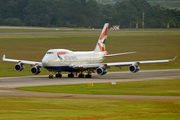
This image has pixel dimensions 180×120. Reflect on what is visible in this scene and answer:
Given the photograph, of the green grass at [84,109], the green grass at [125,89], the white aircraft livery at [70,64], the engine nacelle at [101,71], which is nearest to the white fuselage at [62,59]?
the white aircraft livery at [70,64]

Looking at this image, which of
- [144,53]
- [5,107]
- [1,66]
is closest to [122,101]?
[5,107]

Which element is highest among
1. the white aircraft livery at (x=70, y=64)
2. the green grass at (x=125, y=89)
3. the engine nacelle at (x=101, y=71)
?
the white aircraft livery at (x=70, y=64)

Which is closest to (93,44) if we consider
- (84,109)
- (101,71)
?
(101,71)

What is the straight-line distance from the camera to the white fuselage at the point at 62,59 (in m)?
68.6

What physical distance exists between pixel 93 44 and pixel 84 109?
324ft

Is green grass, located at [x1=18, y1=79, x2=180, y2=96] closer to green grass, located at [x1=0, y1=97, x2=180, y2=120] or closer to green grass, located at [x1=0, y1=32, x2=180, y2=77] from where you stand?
green grass, located at [x1=0, y1=97, x2=180, y2=120]

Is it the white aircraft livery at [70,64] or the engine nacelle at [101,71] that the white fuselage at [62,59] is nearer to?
the white aircraft livery at [70,64]

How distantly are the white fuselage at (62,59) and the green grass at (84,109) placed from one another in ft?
85.4

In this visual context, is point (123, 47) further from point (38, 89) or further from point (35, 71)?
point (38, 89)

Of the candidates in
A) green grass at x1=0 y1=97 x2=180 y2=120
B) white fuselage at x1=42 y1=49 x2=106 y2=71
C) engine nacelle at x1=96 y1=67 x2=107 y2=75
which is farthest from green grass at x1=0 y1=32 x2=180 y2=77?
green grass at x1=0 y1=97 x2=180 y2=120

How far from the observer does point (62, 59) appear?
70.1m

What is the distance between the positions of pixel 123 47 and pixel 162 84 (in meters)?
73.0

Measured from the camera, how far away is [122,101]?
4041 cm

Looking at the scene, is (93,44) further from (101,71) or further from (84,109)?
(84,109)
